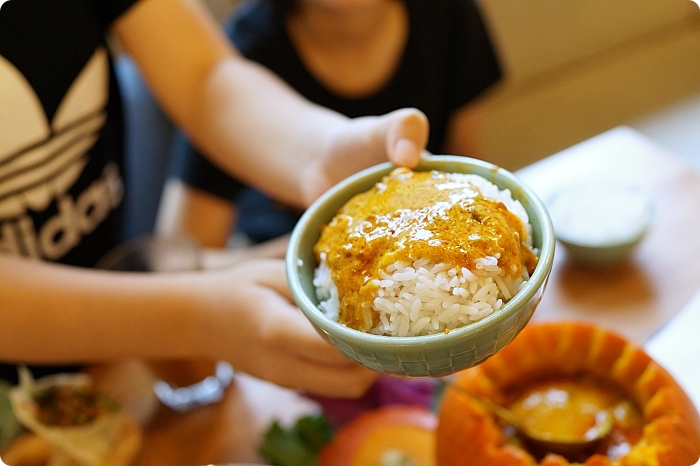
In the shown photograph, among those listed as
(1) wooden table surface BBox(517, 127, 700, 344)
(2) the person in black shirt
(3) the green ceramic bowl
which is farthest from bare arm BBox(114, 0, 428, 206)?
(1) wooden table surface BBox(517, 127, 700, 344)

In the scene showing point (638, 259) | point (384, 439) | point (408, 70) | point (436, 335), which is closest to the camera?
point (436, 335)

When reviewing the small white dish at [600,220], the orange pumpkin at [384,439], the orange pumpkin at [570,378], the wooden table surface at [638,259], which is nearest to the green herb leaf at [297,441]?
the orange pumpkin at [384,439]

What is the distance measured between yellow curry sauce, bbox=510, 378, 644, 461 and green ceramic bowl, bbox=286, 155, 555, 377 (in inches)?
8.0

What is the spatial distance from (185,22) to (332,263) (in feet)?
2.28

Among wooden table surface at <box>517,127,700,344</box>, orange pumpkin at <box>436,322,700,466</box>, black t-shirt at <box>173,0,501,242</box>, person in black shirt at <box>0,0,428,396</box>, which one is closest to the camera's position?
orange pumpkin at <box>436,322,700,466</box>

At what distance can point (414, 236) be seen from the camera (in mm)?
529

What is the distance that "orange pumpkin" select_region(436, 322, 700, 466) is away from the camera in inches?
24.0

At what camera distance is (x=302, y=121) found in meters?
0.91

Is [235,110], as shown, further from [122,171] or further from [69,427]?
[69,427]

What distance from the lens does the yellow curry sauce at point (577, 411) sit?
644 millimetres

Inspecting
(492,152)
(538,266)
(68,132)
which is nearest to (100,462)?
(68,132)

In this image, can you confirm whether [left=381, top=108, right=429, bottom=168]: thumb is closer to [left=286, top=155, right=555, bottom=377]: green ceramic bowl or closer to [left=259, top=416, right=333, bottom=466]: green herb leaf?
[left=286, top=155, right=555, bottom=377]: green ceramic bowl

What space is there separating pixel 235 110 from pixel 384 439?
0.58m

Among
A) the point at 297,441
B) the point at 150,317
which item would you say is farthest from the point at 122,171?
the point at 297,441
